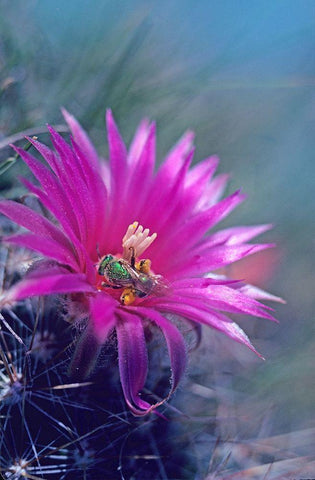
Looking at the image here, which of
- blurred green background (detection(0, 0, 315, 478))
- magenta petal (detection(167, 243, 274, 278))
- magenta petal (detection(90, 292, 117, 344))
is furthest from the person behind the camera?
blurred green background (detection(0, 0, 315, 478))

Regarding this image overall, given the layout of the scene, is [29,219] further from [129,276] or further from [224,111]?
[224,111]

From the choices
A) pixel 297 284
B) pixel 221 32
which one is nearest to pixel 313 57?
pixel 221 32

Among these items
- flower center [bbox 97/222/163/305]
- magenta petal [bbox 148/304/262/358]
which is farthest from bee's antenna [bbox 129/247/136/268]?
magenta petal [bbox 148/304/262/358]

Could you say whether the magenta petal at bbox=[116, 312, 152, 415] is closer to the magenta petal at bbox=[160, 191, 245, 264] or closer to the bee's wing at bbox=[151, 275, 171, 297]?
the bee's wing at bbox=[151, 275, 171, 297]

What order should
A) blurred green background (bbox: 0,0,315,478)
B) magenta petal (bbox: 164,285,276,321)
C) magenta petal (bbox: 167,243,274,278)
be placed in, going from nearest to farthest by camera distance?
magenta petal (bbox: 164,285,276,321) → magenta petal (bbox: 167,243,274,278) → blurred green background (bbox: 0,0,315,478)

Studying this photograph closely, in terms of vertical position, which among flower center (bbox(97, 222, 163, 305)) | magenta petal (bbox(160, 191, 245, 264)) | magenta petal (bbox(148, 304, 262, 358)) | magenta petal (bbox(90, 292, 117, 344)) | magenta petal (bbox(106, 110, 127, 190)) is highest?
magenta petal (bbox(106, 110, 127, 190))

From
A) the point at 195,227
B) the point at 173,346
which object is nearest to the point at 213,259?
the point at 195,227

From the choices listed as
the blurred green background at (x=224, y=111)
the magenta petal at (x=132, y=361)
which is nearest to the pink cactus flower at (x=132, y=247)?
the magenta petal at (x=132, y=361)

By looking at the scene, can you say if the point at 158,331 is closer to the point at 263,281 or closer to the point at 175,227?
the point at 175,227

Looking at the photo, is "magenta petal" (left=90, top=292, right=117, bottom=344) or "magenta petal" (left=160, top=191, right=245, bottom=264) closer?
"magenta petal" (left=90, top=292, right=117, bottom=344)
